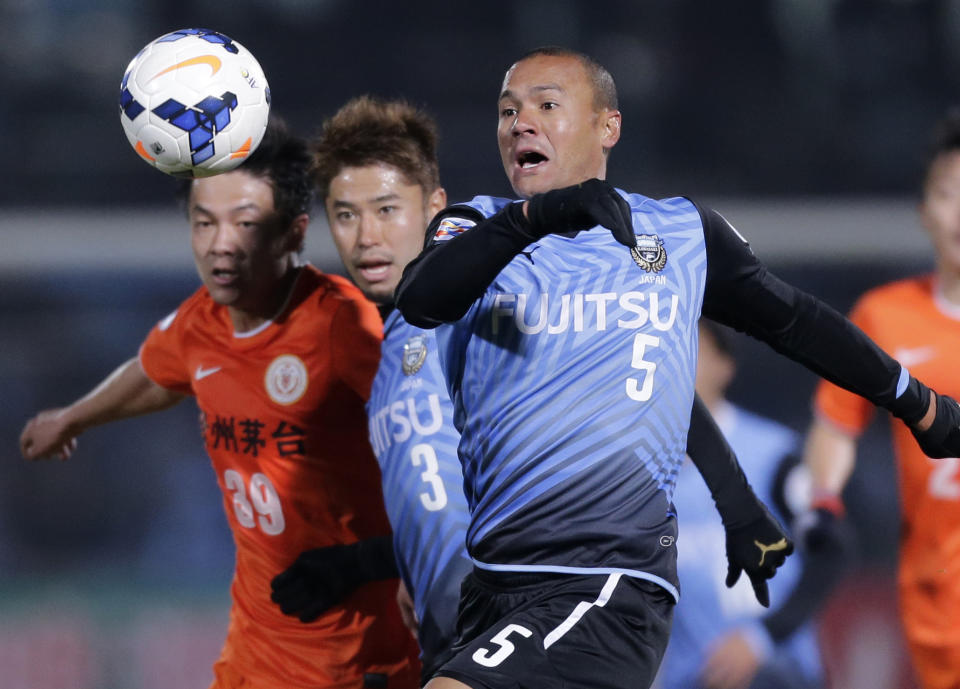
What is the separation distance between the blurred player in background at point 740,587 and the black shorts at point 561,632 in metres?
1.84

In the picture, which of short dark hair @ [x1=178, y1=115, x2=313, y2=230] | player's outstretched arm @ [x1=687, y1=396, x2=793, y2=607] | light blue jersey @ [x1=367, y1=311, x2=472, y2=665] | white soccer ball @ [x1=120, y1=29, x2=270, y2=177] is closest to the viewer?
player's outstretched arm @ [x1=687, y1=396, x2=793, y2=607]

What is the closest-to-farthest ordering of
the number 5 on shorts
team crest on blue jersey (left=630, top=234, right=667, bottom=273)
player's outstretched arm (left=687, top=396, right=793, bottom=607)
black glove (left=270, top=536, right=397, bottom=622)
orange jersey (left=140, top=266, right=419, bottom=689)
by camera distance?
the number 5 on shorts, team crest on blue jersey (left=630, top=234, right=667, bottom=273), player's outstretched arm (left=687, top=396, right=793, bottom=607), black glove (left=270, top=536, right=397, bottom=622), orange jersey (left=140, top=266, right=419, bottom=689)

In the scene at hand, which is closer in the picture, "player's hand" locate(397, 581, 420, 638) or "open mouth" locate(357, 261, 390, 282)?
"player's hand" locate(397, 581, 420, 638)

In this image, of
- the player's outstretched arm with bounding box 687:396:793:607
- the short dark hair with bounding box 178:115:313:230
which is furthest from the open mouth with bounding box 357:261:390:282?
the player's outstretched arm with bounding box 687:396:793:607

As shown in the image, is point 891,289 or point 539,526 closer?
point 539,526

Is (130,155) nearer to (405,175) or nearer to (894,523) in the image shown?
(894,523)

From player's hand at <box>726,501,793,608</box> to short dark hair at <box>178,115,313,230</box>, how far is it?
5.73ft

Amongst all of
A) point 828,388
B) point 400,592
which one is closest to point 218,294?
point 400,592

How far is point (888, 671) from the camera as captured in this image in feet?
22.2

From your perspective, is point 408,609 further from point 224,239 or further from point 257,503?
point 224,239

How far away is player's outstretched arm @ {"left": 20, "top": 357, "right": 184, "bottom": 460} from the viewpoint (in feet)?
14.5

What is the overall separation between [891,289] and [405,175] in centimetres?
211

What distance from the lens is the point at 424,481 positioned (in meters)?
3.40

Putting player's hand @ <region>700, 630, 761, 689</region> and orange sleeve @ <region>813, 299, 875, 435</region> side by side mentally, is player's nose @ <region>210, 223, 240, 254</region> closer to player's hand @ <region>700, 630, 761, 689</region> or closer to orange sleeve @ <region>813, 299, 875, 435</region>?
player's hand @ <region>700, 630, 761, 689</region>
